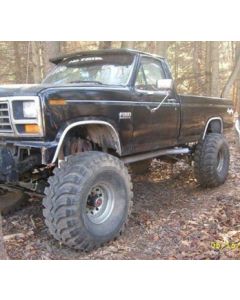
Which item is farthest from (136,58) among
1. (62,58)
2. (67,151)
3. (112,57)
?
(67,151)

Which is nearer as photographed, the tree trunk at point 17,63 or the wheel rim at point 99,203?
the wheel rim at point 99,203

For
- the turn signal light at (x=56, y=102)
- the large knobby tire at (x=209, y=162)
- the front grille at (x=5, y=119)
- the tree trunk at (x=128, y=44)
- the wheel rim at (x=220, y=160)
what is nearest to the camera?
the turn signal light at (x=56, y=102)

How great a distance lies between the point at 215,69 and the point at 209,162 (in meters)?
0.92

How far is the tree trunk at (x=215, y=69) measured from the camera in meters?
3.15

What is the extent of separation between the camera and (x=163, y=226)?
3061 mm

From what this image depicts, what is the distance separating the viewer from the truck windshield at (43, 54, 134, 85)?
10.3ft

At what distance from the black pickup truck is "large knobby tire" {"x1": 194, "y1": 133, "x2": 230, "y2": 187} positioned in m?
0.47

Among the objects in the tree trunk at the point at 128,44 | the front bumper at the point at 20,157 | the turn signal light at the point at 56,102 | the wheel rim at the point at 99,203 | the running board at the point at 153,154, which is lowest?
the wheel rim at the point at 99,203

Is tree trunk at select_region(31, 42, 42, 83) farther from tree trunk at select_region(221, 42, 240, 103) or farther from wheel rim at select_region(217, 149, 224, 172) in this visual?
wheel rim at select_region(217, 149, 224, 172)

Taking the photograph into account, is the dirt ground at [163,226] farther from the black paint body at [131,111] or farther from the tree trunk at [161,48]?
the tree trunk at [161,48]

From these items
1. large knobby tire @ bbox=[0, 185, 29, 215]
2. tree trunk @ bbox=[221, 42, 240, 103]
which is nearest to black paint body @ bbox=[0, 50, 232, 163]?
tree trunk @ bbox=[221, 42, 240, 103]

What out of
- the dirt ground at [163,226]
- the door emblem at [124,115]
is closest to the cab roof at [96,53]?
the door emblem at [124,115]

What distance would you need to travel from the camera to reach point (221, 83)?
13.0 feet

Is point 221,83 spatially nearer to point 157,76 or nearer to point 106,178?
point 157,76
